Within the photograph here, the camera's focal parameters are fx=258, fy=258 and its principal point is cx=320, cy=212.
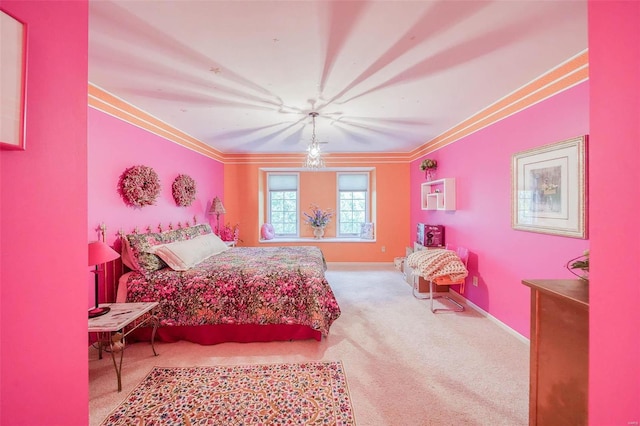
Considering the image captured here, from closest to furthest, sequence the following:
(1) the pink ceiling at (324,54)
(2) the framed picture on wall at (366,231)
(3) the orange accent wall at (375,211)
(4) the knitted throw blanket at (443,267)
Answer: (1) the pink ceiling at (324,54), (4) the knitted throw blanket at (443,267), (3) the orange accent wall at (375,211), (2) the framed picture on wall at (366,231)

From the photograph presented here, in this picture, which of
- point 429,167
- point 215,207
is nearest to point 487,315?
point 429,167

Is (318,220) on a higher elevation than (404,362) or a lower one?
higher

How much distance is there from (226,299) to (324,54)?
8.01ft

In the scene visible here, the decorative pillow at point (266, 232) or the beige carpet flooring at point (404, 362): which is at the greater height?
the decorative pillow at point (266, 232)

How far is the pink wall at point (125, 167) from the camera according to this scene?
2.56 meters

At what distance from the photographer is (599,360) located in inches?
37.0

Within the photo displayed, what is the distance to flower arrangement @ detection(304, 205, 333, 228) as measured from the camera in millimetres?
6061

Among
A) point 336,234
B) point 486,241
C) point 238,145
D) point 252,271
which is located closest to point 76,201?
point 252,271

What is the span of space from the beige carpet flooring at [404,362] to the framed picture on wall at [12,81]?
6.43ft

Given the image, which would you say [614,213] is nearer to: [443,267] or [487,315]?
[443,267]

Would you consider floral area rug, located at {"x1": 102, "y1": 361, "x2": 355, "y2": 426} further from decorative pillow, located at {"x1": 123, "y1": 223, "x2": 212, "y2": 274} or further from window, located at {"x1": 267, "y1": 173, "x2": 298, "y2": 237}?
window, located at {"x1": 267, "y1": 173, "x2": 298, "y2": 237}

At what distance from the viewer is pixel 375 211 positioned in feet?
19.2

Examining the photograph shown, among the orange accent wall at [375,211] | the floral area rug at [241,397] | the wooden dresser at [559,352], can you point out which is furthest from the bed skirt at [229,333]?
the orange accent wall at [375,211]

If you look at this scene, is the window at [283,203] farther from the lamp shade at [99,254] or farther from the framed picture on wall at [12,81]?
the framed picture on wall at [12,81]
